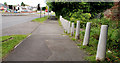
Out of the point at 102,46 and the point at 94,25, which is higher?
the point at 94,25

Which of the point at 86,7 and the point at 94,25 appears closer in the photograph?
the point at 94,25

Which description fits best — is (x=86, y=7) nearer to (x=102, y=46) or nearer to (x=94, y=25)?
(x=94, y=25)

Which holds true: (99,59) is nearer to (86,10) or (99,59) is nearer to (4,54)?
(4,54)

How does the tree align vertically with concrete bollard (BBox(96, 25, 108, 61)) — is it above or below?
above

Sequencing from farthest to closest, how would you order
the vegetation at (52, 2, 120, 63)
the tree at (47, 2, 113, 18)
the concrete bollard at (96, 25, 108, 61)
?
the tree at (47, 2, 113, 18)
the vegetation at (52, 2, 120, 63)
the concrete bollard at (96, 25, 108, 61)

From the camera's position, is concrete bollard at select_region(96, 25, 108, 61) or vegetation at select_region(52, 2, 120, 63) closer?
concrete bollard at select_region(96, 25, 108, 61)

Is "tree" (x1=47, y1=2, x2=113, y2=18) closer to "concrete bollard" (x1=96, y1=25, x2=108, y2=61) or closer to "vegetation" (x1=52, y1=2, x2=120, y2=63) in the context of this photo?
"vegetation" (x1=52, y1=2, x2=120, y2=63)

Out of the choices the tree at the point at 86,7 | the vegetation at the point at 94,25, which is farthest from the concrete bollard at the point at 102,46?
the tree at the point at 86,7

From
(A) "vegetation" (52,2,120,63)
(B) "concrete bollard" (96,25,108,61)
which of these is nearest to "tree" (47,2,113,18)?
(A) "vegetation" (52,2,120,63)

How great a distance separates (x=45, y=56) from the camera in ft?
13.4

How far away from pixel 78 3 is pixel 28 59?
13047mm

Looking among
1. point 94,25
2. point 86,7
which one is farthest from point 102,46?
point 86,7

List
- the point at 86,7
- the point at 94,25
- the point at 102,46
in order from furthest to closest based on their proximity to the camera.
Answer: the point at 86,7
the point at 94,25
the point at 102,46

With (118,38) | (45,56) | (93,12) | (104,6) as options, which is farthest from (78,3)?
(45,56)
